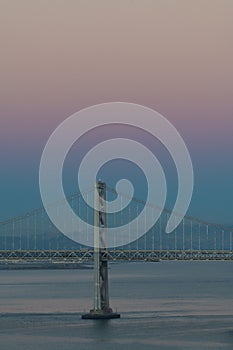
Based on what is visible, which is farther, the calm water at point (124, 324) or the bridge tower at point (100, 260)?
the bridge tower at point (100, 260)

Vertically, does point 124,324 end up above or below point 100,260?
below

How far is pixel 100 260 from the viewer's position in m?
75.9

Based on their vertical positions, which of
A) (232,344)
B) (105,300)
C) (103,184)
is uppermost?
(103,184)

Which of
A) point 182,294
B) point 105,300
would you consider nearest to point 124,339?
point 105,300

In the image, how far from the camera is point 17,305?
97.6 metres

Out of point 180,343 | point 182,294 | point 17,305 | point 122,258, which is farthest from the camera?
point 182,294

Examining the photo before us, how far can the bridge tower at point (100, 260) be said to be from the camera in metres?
74.8

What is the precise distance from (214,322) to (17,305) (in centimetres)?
2508

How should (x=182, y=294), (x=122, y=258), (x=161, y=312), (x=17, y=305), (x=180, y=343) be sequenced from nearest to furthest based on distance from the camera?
(x=180, y=343), (x=122, y=258), (x=161, y=312), (x=17, y=305), (x=182, y=294)

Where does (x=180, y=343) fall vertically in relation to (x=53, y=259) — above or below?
below

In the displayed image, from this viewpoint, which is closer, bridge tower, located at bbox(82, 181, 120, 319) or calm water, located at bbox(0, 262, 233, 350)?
calm water, located at bbox(0, 262, 233, 350)

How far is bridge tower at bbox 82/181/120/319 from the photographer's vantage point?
74.8 metres

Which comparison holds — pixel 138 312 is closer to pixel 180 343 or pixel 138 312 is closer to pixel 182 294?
pixel 180 343

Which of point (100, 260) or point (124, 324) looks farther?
point (100, 260)
